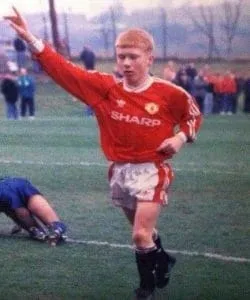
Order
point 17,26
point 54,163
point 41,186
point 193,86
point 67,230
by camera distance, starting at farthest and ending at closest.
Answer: point 193,86 → point 54,163 → point 41,186 → point 67,230 → point 17,26

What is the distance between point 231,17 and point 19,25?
39.9 metres

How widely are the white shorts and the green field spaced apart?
2.42 feet

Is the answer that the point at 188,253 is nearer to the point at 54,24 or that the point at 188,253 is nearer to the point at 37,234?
the point at 37,234

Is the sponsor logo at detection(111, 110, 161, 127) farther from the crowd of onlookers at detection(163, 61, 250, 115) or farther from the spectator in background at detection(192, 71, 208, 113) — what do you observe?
the crowd of onlookers at detection(163, 61, 250, 115)

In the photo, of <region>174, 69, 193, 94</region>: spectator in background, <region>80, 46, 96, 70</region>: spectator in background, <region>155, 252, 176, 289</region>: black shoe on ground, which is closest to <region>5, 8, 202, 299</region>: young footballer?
<region>155, 252, 176, 289</region>: black shoe on ground

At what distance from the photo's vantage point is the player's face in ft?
25.1

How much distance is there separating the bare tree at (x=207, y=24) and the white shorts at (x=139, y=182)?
4072 cm

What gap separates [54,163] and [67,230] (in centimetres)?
741

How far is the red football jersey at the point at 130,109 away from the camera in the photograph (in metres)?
7.72

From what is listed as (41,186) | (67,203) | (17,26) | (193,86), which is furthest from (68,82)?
(193,86)

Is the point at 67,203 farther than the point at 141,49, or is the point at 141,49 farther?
the point at 67,203

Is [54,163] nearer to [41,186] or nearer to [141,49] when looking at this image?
[41,186]

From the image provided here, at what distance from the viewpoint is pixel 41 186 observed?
48.2 ft

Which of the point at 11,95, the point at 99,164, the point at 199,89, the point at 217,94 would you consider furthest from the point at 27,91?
the point at 99,164
